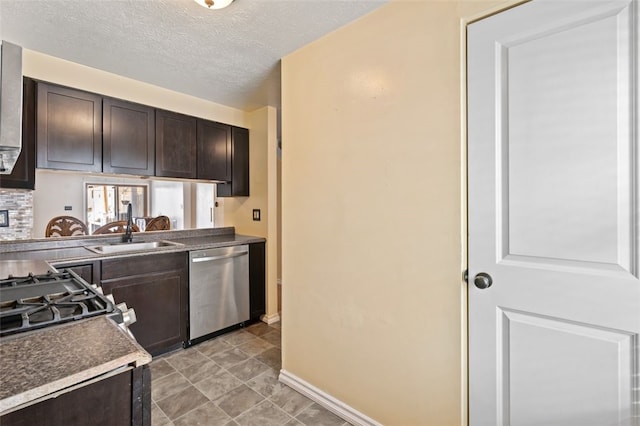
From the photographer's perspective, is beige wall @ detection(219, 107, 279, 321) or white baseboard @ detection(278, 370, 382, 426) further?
beige wall @ detection(219, 107, 279, 321)

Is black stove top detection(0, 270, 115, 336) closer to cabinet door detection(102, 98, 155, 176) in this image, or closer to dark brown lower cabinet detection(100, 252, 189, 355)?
dark brown lower cabinet detection(100, 252, 189, 355)

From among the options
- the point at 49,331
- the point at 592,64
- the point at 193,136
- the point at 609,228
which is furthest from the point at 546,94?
the point at 193,136

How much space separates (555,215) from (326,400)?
1613mm

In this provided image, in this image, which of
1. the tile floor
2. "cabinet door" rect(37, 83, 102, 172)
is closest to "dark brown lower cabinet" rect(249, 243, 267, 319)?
the tile floor

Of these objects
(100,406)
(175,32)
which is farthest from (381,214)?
(175,32)

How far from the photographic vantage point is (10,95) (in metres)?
A: 0.80

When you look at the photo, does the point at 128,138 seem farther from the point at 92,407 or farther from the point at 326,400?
the point at 326,400

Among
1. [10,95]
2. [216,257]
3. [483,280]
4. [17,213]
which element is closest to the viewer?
[10,95]

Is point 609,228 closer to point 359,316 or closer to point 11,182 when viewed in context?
point 359,316

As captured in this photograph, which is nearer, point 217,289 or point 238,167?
point 217,289

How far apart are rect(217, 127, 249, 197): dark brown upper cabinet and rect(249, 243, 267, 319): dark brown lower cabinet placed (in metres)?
0.66

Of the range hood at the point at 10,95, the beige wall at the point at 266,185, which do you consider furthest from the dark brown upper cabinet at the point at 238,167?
the range hood at the point at 10,95

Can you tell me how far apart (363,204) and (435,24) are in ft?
3.07

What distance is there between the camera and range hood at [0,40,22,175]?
79cm
